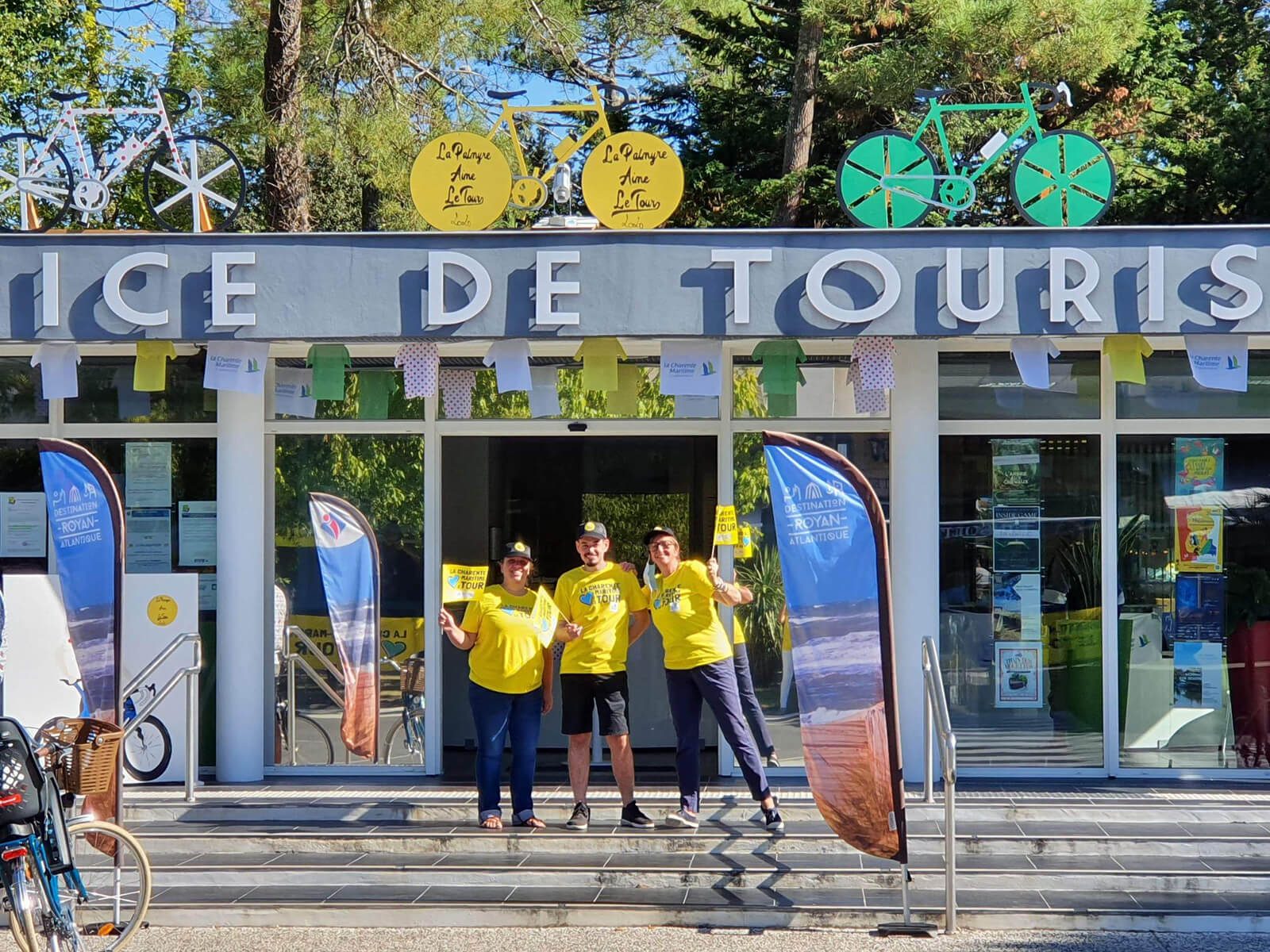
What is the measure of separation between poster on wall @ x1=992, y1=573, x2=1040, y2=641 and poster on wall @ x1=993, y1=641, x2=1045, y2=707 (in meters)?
0.06

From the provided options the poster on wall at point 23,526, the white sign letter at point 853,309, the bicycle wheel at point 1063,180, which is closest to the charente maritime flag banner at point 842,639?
the white sign letter at point 853,309

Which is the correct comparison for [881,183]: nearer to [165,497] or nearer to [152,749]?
[165,497]

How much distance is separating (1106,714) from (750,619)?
2291 millimetres

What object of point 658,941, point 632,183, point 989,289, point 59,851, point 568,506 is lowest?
point 658,941

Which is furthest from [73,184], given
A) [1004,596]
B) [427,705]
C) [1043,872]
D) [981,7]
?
[981,7]

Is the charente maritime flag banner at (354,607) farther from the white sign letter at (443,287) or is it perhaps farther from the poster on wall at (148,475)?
the white sign letter at (443,287)

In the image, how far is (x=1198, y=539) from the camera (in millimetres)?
8711

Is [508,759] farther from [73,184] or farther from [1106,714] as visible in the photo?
[73,184]

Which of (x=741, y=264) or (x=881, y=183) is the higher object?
(x=881, y=183)

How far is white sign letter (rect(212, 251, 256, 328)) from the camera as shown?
7.90m

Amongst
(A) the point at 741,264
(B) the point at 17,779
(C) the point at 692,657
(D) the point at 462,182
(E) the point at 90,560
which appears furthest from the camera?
(D) the point at 462,182

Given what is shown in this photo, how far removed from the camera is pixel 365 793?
8.36 metres

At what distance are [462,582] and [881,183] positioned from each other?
140 inches

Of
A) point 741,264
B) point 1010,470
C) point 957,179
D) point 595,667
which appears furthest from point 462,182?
point 1010,470
